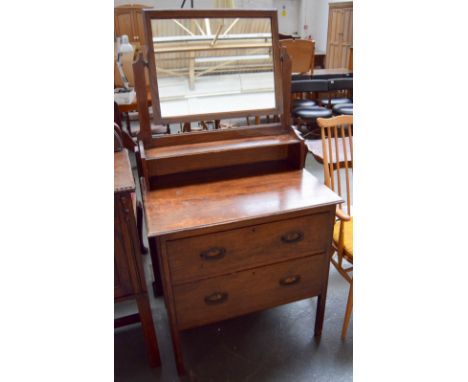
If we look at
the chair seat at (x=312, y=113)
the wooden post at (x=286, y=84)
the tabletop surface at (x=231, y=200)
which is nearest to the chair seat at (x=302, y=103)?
the chair seat at (x=312, y=113)

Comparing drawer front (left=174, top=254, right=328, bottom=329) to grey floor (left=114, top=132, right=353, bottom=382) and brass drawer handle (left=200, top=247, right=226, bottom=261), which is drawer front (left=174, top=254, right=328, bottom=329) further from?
grey floor (left=114, top=132, right=353, bottom=382)

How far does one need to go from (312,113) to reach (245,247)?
10.1ft

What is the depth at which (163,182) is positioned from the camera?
138 centimetres

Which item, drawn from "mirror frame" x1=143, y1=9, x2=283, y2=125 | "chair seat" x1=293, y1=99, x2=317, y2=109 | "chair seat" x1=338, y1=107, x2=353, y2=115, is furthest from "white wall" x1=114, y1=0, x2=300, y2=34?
"mirror frame" x1=143, y1=9, x2=283, y2=125

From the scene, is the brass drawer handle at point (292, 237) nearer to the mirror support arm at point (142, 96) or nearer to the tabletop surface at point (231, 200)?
the tabletop surface at point (231, 200)

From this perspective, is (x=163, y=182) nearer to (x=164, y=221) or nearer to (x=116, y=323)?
(x=164, y=221)

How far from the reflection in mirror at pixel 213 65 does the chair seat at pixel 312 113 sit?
261 centimetres

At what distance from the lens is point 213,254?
3.88ft

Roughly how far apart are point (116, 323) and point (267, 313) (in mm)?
755

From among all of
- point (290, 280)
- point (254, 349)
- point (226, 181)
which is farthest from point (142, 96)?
point (254, 349)

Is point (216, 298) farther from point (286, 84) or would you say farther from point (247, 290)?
point (286, 84)

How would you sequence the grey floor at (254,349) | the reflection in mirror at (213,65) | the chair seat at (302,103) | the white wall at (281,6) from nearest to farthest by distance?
the reflection in mirror at (213,65), the grey floor at (254,349), the chair seat at (302,103), the white wall at (281,6)

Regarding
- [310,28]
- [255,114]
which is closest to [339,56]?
[310,28]

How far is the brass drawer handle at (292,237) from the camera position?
4.11 ft
